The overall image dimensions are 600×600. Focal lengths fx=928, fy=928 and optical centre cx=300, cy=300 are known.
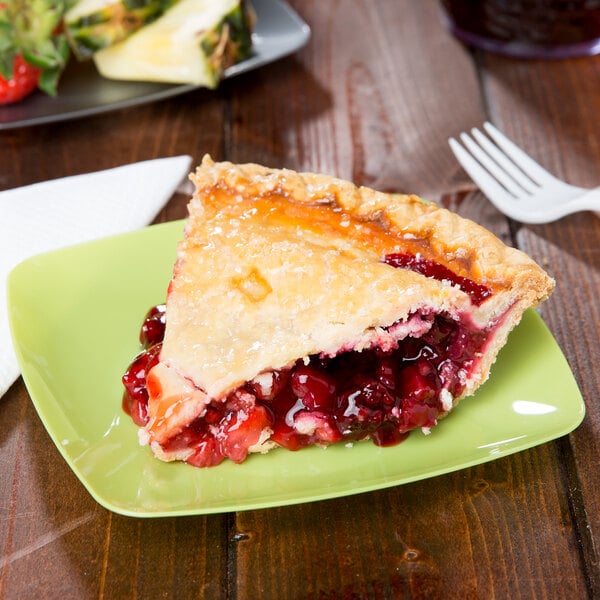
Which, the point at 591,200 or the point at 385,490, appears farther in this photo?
the point at 591,200

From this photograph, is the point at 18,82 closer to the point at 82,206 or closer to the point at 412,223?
the point at 82,206

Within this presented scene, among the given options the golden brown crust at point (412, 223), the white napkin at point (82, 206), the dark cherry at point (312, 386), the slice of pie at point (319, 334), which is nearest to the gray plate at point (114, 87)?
the white napkin at point (82, 206)

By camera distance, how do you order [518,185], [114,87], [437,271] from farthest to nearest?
[114,87] → [518,185] → [437,271]

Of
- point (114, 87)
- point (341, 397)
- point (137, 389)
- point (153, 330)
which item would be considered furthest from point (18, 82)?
point (341, 397)

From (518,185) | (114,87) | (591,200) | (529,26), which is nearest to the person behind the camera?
(591,200)

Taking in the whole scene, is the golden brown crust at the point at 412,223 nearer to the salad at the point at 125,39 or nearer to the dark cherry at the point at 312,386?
the dark cherry at the point at 312,386

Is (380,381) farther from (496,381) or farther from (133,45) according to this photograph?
(133,45)

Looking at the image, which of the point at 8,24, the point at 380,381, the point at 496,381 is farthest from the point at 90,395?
the point at 8,24
